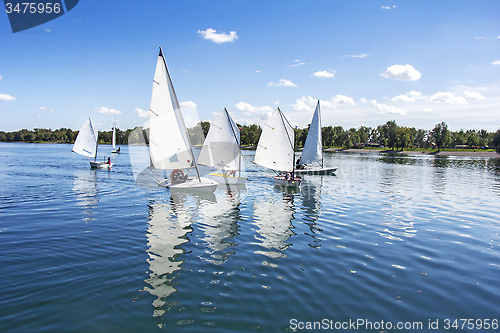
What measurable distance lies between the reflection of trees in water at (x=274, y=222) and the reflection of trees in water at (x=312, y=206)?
1396mm

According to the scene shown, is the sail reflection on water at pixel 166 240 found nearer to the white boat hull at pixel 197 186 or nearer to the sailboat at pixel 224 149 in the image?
the white boat hull at pixel 197 186

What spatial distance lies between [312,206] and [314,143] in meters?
29.3

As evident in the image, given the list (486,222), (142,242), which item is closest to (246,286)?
(142,242)

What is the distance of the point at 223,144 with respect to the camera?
3925 cm

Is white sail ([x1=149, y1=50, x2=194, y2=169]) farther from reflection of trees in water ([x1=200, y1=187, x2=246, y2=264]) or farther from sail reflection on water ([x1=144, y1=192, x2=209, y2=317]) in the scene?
reflection of trees in water ([x1=200, y1=187, x2=246, y2=264])

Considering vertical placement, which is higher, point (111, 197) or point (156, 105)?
point (156, 105)

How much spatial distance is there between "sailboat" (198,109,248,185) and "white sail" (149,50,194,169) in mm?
9632

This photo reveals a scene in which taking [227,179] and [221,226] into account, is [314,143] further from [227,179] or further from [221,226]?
[221,226]

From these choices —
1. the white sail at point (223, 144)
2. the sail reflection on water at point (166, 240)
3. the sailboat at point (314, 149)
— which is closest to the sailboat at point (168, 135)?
the sail reflection on water at point (166, 240)

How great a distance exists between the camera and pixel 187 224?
19625mm

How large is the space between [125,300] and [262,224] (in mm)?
12066

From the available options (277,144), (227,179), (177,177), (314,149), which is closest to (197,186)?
(177,177)

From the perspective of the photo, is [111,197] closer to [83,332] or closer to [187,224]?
[187,224]

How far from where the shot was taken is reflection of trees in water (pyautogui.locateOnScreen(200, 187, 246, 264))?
1466cm
